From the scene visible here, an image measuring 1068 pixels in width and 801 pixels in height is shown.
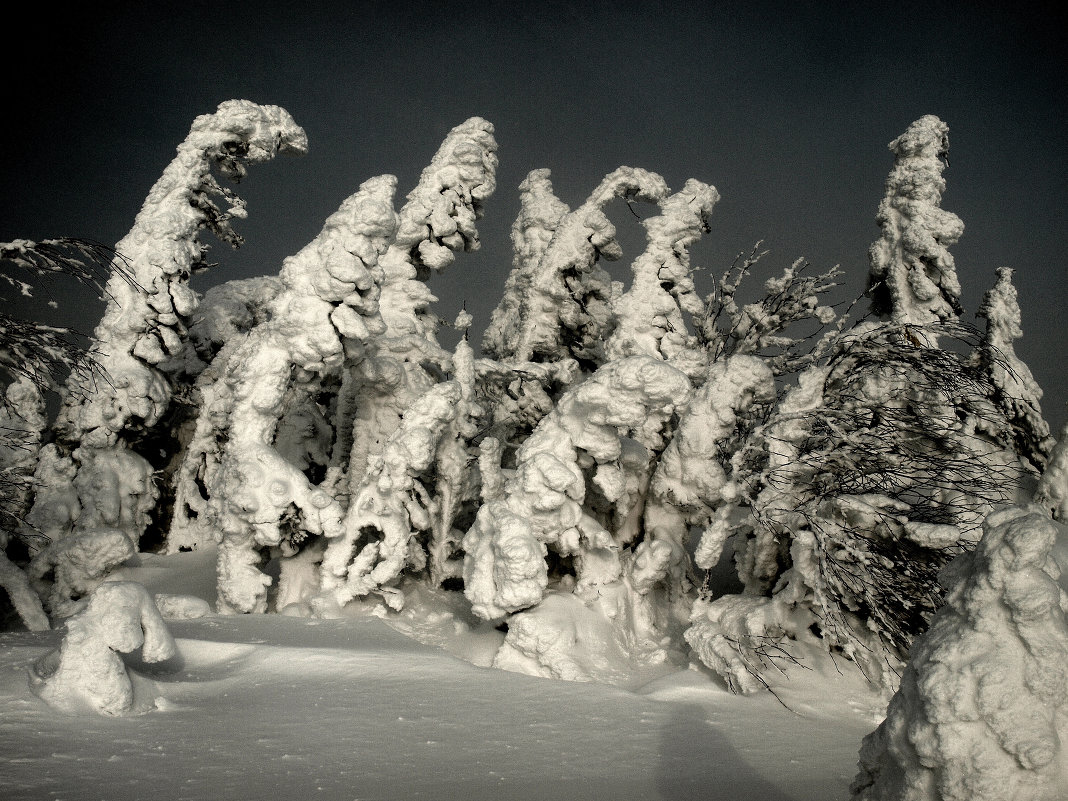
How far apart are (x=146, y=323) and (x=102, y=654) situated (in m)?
6.70

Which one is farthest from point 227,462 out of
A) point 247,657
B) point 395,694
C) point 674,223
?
point 674,223

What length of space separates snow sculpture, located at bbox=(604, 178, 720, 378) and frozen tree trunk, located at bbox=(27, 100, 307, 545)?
575 centimetres

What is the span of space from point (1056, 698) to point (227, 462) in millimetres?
7726

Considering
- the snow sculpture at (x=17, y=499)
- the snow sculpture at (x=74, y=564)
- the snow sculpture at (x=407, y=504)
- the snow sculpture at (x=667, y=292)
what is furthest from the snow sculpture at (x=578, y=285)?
the snow sculpture at (x=17, y=499)

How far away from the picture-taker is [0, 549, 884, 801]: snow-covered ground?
127 inches

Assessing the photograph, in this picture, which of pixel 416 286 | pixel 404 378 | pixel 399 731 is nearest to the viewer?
pixel 399 731

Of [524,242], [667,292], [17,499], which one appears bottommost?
[17,499]

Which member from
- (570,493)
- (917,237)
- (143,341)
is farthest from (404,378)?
(917,237)

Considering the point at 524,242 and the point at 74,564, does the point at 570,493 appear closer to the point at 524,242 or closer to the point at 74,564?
the point at 74,564

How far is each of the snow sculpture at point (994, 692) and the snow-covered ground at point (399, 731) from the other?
1.05 meters

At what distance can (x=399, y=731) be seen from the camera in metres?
4.01

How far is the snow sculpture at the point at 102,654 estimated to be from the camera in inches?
151

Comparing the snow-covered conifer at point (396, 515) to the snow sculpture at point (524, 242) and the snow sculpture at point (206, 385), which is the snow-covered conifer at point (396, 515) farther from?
the snow sculpture at point (524, 242)

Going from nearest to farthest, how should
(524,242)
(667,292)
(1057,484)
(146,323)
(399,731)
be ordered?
(399,731), (1057,484), (146,323), (667,292), (524,242)
